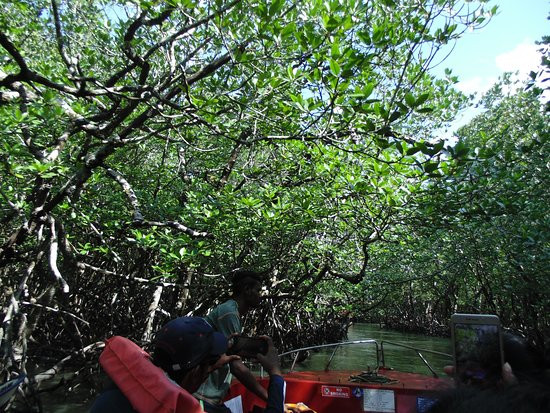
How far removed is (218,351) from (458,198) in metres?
3.90

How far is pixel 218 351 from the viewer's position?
4.66 feet

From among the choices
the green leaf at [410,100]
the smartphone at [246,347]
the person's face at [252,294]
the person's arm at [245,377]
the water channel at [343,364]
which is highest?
the green leaf at [410,100]

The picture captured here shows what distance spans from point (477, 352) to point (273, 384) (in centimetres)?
89

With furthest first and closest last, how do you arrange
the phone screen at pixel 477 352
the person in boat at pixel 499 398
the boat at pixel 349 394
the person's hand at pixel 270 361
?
the boat at pixel 349 394 → the person's hand at pixel 270 361 → the phone screen at pixel 477 352 → the person in boat at pixel 499 398

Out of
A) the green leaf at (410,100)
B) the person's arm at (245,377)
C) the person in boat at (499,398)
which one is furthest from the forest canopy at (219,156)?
the person's arm at (245,377)

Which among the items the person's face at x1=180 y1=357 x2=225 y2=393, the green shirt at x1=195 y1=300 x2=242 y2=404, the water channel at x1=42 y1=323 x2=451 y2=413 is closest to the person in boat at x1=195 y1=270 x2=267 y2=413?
the green shirt at x1=195 y1=300 x2=242 y2=404

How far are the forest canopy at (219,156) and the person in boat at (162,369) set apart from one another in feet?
3.84

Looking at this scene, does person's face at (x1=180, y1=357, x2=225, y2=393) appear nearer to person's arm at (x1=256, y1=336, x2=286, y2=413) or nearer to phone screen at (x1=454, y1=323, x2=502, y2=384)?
person's arm at (x1=256, y1=336, x2=286, y2=413)

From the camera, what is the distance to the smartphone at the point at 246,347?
6.79ft

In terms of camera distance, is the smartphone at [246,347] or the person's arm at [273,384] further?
the smartphone at [246,347]

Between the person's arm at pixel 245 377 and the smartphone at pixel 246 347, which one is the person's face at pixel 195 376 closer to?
the smartphone at pixel 246 347

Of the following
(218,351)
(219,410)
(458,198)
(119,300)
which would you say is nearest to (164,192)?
(119,300)

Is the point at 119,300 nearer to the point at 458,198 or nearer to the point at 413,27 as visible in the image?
the point at 458,198

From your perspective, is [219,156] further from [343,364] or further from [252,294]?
[343,364]
